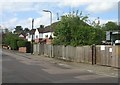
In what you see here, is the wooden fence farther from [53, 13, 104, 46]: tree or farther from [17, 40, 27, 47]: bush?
[17, 40, 27, 47]: bush

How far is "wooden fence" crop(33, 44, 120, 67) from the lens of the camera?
2725cm

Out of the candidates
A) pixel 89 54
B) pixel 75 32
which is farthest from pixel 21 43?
pixel 89 54

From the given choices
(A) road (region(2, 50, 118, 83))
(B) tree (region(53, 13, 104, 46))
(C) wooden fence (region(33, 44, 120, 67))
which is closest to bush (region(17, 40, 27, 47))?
(C) wooden fence (region(33, 44, 120, 67))

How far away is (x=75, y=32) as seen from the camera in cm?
4022

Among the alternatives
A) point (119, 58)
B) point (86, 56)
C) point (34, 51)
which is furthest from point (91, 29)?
point (34, 51)

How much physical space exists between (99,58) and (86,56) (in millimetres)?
3094

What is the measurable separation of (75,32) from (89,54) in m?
8.57

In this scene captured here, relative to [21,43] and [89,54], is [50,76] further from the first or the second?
[21,43]

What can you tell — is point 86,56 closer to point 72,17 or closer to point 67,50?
point 67,50

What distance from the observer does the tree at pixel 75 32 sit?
125ft

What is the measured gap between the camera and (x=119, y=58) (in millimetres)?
26312

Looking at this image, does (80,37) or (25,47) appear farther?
(25,47)

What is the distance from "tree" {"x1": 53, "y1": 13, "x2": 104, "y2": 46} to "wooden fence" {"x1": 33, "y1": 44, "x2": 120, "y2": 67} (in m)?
1.05

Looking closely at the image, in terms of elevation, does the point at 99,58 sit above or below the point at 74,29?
below
